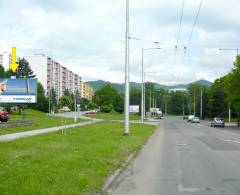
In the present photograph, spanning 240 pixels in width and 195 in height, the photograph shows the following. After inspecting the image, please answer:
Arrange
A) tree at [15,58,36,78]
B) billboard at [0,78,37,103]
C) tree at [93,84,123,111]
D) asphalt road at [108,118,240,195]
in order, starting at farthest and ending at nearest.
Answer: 1. tree at [93,84,123,111]
2. tree at [15,58,36,78]
3. billboard at [0,78,37,103]
4. asphalt road at [108,118,240,195]

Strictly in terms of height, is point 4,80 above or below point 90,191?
above

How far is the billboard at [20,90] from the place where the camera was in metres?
51.9

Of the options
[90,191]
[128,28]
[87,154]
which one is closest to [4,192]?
[90,191]

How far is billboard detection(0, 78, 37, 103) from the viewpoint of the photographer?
51906 mm

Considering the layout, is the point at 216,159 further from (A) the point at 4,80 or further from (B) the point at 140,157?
(A) the point at 4,80

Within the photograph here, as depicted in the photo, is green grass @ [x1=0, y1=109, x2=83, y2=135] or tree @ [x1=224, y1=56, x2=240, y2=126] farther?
tree @ [x1=224, y1=56, x2=240, y2=126]

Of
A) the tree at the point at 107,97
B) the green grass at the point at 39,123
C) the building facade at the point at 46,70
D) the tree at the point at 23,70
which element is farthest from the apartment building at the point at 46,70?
the green grass at the point at 39,123

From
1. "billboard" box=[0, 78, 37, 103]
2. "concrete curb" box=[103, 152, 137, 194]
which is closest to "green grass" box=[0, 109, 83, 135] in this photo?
"billboard" box=[0, 78, 37, 103]

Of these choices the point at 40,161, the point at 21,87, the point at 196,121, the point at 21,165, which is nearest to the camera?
the point at 21,165

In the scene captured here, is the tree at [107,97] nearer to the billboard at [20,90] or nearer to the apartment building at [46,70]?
the apartment building at [46,70]

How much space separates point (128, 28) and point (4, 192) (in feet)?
79.1

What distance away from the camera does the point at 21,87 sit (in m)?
52.1

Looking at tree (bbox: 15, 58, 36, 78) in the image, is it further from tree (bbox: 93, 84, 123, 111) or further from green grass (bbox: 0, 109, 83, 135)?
green grass (bbox: 0, 109, 83, 135)

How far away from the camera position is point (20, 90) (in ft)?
171
